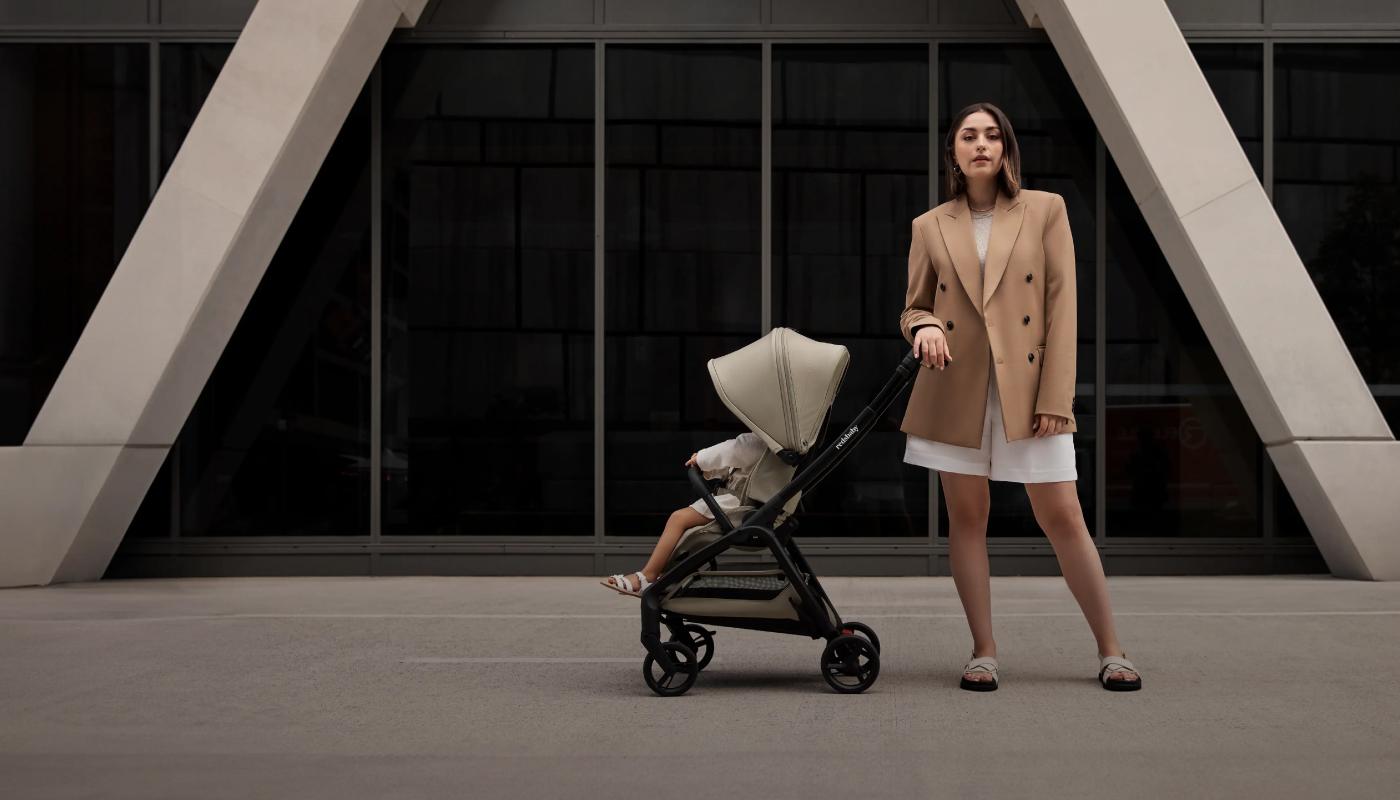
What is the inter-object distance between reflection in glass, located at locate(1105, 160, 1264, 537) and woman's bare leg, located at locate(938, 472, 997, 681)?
6.34m

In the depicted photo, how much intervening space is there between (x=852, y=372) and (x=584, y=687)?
629cm

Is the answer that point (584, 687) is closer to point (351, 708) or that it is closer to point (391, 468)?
point (351, 708)

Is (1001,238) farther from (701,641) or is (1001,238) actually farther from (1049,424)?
(701,641)

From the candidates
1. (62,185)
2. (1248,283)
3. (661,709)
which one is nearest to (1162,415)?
(1248,283)

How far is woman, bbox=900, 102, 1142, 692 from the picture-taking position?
5625 mm

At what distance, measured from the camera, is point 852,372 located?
1192 centimetres

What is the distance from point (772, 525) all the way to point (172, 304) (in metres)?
6.64

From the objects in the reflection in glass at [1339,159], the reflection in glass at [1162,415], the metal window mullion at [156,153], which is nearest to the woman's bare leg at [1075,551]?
the reflection in glass at [1162,415]

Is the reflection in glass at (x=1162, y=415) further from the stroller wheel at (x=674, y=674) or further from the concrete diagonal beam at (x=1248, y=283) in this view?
the stroller wheel at (x=674, y=674)

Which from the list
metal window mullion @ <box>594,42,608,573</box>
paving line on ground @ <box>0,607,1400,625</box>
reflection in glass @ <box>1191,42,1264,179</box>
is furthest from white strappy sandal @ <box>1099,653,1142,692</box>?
reflection in glass @ <box>1191,42,1264,179</box>

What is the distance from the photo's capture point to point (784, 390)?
562 cm

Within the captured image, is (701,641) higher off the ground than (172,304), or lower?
lower

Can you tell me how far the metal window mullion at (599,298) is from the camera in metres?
11.9

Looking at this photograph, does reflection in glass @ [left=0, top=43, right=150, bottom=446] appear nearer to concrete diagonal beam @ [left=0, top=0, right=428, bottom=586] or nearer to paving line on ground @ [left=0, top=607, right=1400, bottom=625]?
concrete diagonal beam @ [left=0, top=0, right=428, bottom=586]
